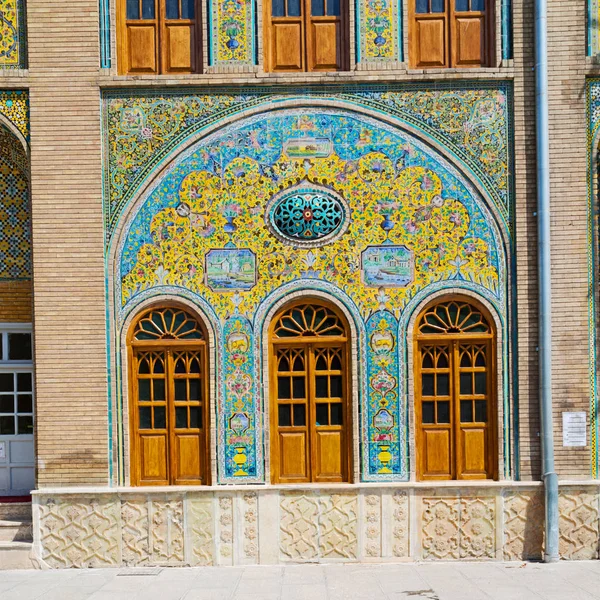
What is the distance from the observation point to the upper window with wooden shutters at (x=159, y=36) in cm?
838

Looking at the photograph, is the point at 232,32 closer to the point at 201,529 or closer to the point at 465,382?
the point at 465,382

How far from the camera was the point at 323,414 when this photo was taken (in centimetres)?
836

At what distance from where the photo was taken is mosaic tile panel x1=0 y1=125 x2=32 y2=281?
28.9 feet

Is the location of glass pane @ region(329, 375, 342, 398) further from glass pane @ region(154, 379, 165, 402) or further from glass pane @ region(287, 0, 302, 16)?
glass pane @ region(287, 0, 302, 16)

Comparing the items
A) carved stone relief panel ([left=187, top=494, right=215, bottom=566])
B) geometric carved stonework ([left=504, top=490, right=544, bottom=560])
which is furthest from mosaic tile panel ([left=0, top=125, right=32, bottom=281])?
geometric carved stonework ([left=504, top=490, right=544, bottom=560])

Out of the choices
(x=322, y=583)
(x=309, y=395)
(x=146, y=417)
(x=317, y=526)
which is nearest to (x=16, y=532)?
(x=146, y=417)

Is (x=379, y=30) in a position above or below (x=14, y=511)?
above

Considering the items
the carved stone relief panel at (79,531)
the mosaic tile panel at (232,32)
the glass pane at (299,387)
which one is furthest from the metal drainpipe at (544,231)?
the carved stone relief panel at (79,531)

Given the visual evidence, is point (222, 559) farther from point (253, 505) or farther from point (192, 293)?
point (192, 293)

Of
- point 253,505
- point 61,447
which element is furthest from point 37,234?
point 253,505

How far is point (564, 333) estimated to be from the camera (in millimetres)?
8227

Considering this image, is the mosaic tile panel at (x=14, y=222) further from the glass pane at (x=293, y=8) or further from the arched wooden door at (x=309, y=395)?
the glass pane at (x=293, y=8)

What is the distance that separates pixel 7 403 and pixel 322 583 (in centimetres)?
431

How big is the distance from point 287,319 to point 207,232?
1254 mm
